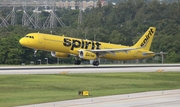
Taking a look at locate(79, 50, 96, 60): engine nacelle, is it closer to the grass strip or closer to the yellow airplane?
the yellow airplane

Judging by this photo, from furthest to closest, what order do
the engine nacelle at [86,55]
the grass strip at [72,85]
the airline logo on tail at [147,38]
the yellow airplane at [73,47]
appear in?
the airline logo on tail at [147,38], the engine nacelle at [86,55], the yellow airplane at [73,47], the grass strip at [72,85]

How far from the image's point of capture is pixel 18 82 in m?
58.1

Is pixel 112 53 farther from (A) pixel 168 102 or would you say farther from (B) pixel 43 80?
(A) pixel 168 102

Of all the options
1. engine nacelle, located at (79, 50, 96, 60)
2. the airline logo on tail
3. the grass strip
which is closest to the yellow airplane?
engine nacelle, located at (79, 50, 96, 60)

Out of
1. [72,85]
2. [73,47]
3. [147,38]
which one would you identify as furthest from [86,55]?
[72,85]

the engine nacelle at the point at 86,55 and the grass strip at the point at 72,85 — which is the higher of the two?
the engine nacelle at the point at 86,55

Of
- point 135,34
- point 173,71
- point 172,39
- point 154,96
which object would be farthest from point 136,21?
point 154,96

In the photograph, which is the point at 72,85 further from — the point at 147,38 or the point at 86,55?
the point at 147,38

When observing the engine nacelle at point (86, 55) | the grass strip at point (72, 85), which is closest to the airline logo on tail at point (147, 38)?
the engine nacelle at point (86, 55)

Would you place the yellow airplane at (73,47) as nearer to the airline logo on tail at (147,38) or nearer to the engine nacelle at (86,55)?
the engine nacelle at (86,55)

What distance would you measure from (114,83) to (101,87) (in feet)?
13.2

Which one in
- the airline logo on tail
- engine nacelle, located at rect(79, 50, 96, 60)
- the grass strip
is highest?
the airline logo on tail

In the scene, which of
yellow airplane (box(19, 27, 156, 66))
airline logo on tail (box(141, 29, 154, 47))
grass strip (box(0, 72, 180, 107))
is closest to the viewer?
grass strip (box(0, 72, 180, 107))

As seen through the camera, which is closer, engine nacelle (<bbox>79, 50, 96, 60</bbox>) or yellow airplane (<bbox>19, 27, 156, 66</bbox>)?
yellow airplane (<bbox>19, 27, 156, 66</bbox>)
